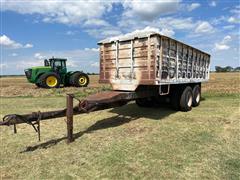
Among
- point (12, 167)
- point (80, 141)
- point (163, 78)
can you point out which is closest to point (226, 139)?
point (163, 78)

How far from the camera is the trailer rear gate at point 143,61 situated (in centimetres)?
745

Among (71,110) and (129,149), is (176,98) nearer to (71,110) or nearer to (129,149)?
(129,149)

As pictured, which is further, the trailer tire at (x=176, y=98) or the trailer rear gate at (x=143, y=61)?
the trailer tire at (x=176, y=98)

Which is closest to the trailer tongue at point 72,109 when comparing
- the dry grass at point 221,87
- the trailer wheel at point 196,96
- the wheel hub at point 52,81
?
the trailer wheel at point 196,96

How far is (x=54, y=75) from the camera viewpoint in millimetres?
20312

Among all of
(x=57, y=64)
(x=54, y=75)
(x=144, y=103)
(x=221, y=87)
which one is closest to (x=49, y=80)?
(x=54, y=75)

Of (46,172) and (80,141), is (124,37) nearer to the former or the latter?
(80,141)

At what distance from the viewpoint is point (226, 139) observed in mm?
6227

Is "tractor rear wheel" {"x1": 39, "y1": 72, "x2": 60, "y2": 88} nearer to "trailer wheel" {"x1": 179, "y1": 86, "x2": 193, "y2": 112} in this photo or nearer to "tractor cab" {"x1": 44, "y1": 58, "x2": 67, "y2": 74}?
"tractor cab" {"x1": 44, "y1": 58, "x2": 67, "y2": 74}

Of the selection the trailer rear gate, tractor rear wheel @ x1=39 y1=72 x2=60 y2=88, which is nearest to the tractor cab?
tractor rear wheel @ x1=39 y1=72 x2=60 y2=88

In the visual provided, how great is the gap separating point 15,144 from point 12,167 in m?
1.40

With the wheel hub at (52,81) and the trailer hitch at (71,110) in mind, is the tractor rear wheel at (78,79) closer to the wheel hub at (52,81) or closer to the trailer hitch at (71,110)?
the wheel hub at (52,81)

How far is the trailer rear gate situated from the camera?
7.45 m

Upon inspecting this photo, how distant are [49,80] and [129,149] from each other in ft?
52.3
